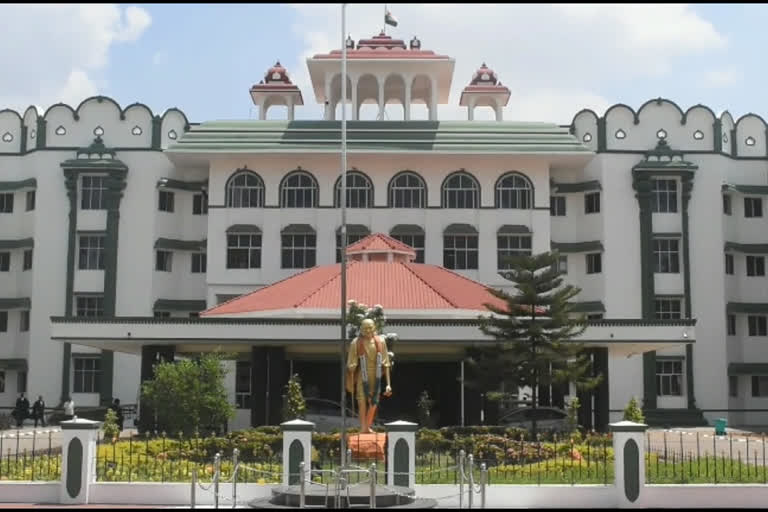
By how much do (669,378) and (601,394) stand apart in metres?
12.0

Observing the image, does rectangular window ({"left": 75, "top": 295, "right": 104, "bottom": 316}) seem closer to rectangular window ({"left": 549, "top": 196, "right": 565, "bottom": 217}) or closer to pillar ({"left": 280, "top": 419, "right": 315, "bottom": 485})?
rectangular window ({"left": 549, "top": 196, "right": 565, "bottom": 217})

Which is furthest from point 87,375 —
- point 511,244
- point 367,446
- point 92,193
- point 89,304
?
point 367,446

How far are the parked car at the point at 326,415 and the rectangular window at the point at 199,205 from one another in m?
16.0

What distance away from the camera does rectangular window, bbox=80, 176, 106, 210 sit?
43781 mm

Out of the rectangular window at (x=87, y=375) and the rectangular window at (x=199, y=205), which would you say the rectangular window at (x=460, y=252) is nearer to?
the rectangular window at (x=199, y=205)

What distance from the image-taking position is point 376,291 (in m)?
32.5

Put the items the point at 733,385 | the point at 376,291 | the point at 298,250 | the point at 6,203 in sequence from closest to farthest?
the point at 376,291, the point at 298,250, the point at 733,385, the point at 6,203

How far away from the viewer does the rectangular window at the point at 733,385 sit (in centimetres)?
4391

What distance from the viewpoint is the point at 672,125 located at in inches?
1762

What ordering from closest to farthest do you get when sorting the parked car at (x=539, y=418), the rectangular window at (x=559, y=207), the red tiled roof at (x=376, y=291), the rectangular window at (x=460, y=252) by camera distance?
the parked car at (x=539, y=418)
the red tiled roof at (x=376, y=291)
the rectangular window at (x=460, y=252)
the rectangular window at (x=559, y=207)

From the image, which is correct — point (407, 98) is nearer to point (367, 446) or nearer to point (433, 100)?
point (433, 100)

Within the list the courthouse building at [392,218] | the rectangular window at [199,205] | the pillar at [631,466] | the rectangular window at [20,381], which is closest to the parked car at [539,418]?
the courthouse building at [392,218]

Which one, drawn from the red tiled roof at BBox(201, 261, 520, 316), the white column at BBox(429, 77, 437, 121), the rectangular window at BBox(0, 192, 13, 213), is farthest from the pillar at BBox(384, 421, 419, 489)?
the rectangular window at BBox(0, 192, 13, 213)

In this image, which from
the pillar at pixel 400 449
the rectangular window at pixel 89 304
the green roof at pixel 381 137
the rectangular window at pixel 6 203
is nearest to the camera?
the pillar at pixel 400 449
